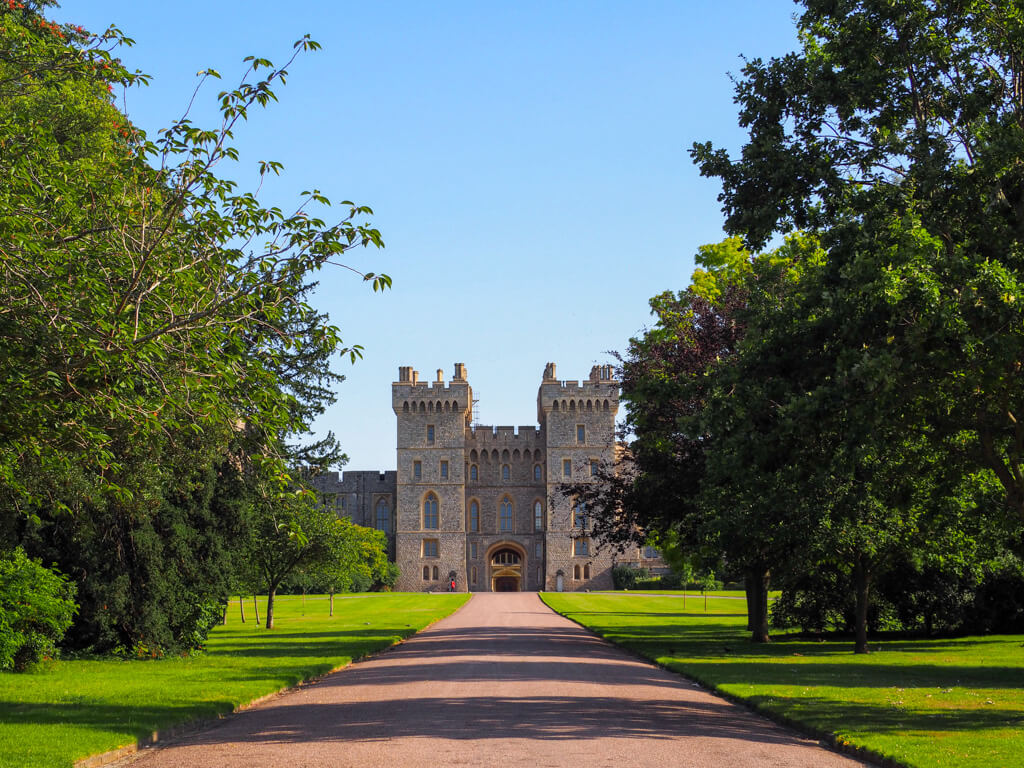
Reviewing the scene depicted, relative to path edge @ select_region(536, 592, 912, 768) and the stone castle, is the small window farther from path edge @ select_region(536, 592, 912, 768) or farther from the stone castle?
path edge @ select_region(536, 592, 912, 768)

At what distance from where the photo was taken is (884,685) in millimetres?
17391

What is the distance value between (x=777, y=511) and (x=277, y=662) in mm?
10517

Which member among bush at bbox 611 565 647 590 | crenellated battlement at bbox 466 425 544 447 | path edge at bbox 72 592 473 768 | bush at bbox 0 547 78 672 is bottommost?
path edge at bbox 72 592 473 768

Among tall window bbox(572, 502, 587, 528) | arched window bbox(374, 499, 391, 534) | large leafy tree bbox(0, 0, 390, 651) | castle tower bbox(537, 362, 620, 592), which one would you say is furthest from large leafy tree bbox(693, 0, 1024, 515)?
arched window bbox(374, 499, 391, 534)

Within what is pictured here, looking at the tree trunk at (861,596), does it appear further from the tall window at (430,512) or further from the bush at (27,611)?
the tall window at (430,512)

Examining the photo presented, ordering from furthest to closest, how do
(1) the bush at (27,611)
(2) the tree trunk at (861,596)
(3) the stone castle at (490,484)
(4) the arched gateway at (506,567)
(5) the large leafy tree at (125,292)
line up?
1. (4) the arched gateway at (506,567)
2. (3) the stone castle at (490,484)
3. (2) the tree trunk at (861,596)
4. (1) the bush at (27,611)
5. (5) the large leafy tree at (125,292)

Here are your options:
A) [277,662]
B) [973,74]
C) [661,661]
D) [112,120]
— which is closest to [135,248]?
[973,74]

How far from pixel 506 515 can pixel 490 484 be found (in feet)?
9.98

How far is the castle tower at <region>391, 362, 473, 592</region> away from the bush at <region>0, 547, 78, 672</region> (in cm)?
7134

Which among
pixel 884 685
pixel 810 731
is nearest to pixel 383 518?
pixel 884 685

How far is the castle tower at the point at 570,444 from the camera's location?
89.0 meters

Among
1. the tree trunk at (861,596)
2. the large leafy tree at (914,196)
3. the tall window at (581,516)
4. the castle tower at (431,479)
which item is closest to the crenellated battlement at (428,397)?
the castle tower at (431,479)

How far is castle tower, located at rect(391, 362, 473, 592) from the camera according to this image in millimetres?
90688

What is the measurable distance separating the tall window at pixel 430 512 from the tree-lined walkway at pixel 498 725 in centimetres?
7104
